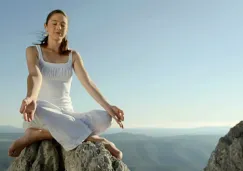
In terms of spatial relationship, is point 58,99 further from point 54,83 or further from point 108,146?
point 108,146

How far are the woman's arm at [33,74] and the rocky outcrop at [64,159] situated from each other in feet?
3.27

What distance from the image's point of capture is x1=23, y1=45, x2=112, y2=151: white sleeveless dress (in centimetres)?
528

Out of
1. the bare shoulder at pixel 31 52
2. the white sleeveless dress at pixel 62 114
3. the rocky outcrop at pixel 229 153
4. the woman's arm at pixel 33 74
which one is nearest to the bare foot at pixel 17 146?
the white sleeveless dress at pixel 62 114

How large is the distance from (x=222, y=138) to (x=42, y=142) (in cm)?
315

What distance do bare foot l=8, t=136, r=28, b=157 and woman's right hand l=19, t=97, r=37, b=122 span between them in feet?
4.11

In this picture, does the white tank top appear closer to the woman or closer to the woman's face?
the woman

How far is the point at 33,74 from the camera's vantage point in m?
5.55

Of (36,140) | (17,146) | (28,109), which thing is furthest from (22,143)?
(28,109)

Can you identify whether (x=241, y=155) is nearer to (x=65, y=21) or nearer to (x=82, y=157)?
(x=82, y=157)

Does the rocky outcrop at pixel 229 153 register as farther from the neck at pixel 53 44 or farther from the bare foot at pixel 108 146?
the neck at pixel 53 44

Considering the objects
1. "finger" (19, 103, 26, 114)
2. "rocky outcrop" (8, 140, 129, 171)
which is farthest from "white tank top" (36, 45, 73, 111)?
"finger" (19, 103, 26, 114)

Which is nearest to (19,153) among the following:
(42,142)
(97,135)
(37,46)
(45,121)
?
(42,142)

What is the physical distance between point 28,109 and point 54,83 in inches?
53.9

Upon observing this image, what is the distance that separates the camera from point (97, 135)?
5.68m
